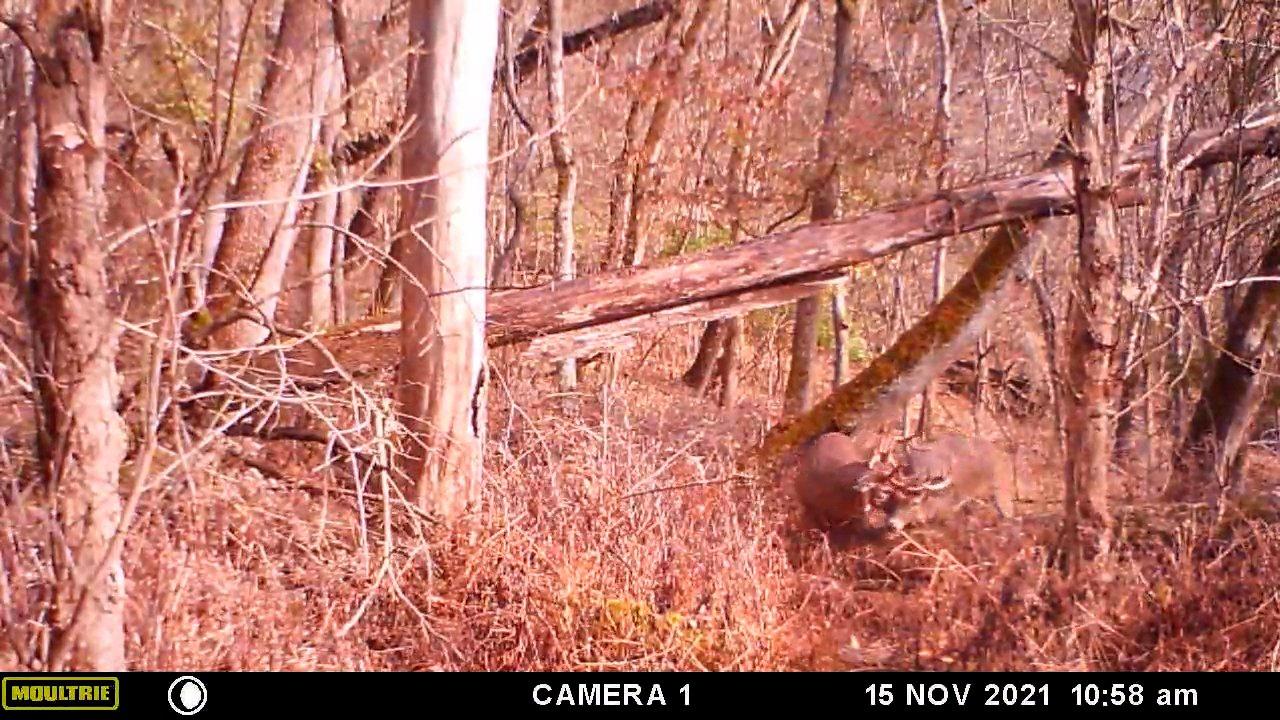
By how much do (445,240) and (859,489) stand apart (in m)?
2.72

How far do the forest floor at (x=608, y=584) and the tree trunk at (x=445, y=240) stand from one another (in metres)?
0.25

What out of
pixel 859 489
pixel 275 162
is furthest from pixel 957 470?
pixel 275 162

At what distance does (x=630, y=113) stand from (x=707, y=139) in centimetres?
93

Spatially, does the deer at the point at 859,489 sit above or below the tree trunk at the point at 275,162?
below

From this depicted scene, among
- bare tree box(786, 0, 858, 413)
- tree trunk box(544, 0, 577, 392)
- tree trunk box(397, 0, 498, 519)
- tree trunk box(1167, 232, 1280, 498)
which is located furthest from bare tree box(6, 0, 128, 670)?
bare tree box(786, 0, 858, 413)

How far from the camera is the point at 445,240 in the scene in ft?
19.7

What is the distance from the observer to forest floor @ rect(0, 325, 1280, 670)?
187 inches

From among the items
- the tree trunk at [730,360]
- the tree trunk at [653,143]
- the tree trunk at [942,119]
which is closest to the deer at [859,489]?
the tree trunk at [942,119]

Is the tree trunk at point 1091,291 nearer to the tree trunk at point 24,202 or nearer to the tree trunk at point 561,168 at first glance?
the tree trunk at point 24,202

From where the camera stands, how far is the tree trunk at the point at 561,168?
920 centimetres

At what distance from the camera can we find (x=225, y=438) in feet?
18.3

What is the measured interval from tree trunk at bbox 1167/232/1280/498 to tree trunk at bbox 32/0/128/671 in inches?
251
